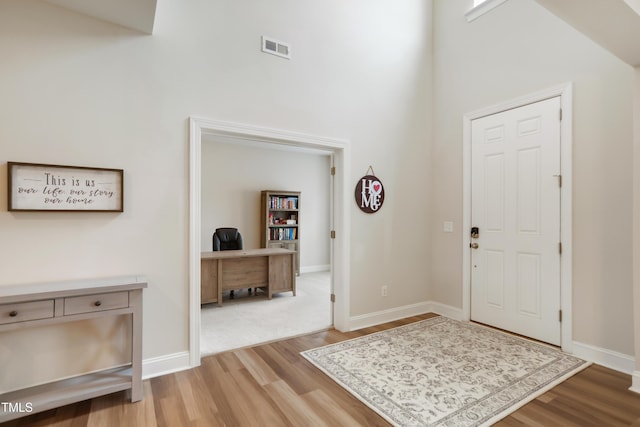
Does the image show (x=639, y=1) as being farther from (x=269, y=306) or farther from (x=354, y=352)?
(x=269, y=306)

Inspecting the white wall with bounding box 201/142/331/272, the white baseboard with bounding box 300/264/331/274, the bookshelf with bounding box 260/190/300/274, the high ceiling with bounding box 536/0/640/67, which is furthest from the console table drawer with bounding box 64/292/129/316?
the white baseboard with bounding box 300/264/331/274

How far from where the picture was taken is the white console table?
1812mm

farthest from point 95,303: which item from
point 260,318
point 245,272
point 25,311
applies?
point 245,272

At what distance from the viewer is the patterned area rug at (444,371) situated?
2057mm

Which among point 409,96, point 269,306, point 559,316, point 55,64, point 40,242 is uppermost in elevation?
point 409,96

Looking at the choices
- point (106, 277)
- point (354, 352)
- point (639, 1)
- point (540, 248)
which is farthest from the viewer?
point (540, 248)

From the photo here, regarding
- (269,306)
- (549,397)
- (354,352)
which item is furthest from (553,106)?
(269,306)

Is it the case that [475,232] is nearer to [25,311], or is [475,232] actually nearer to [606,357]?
[606,357]

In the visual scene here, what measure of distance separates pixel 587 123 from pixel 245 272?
14.5 feet

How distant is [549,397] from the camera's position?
2201 millimetres

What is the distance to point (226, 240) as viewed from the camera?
18.2 ft

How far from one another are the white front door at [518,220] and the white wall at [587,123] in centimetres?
18

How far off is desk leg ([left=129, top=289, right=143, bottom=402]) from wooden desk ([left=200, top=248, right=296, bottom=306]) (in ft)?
7.32

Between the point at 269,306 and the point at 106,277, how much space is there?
2538 mm
